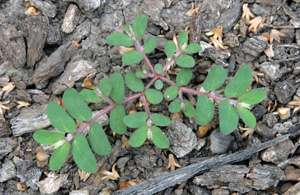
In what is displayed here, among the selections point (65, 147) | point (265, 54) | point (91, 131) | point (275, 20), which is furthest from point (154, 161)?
point (275, 20)

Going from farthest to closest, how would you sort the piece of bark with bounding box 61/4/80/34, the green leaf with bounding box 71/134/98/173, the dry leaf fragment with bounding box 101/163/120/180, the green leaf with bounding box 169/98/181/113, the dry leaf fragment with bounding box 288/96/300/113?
the piece of bark with bounding box 61/4/80/34, the dry leaf fragment with bounding box 288/96/300/113, the dry leaf fragment with bounding box 101/163/120/180, the green leaf with bounding box 169/98/181/113, the green leaf with bounding box 71/134/98/173

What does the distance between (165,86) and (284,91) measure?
1.48 meters

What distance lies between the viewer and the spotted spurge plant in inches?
98.9

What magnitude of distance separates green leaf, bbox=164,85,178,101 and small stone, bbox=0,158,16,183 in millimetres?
1960

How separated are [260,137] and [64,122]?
7.55ft

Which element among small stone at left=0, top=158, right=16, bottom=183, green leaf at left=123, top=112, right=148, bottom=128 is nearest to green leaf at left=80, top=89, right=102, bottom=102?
green leaf at left=123, top=112, right=148, bottom=128

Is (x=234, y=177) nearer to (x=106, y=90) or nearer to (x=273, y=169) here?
(x=273, y=169)

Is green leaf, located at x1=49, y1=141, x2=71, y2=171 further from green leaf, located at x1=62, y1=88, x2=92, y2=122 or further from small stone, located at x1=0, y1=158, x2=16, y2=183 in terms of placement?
small stone, located at x1=0, y1=158, x2=16, y2=183

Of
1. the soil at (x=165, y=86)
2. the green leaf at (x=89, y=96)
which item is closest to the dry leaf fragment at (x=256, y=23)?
the soil at (x=165, y=86)

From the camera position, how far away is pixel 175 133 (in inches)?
121

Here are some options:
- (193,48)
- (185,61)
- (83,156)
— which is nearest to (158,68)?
(185,61)

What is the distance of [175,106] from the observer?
291cm

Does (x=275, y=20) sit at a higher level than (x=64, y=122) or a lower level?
lower

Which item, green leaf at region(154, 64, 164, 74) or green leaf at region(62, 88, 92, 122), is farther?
green leaf at region(154, 64, 164, 74)
